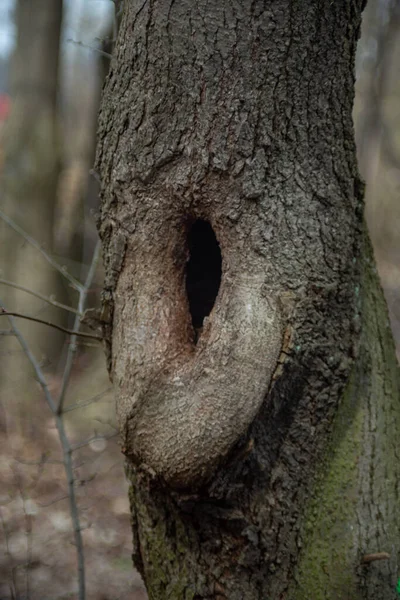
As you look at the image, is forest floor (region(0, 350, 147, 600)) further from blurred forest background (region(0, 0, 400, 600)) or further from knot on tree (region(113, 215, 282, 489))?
knot on tree (region(113, 215, 282, 489))

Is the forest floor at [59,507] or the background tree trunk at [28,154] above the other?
the background tree trunk at [28,154]

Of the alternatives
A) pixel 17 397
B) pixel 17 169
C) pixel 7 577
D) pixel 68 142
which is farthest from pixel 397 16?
pixel 7 577

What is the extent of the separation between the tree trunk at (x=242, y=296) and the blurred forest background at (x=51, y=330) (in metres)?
0.91

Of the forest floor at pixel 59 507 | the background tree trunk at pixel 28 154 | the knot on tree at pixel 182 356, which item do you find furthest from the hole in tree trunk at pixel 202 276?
the background tree trunk at pixel 28 154

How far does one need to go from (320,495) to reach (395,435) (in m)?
0.38

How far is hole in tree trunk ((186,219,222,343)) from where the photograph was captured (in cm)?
202

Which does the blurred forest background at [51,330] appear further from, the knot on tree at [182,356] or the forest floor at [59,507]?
the knot on tree at [182,356]

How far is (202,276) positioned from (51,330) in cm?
355

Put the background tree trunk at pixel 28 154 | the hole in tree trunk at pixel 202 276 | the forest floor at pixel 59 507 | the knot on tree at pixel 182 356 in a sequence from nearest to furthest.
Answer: the knot on tree at pixel 182 356 → the hole in tree trunk at pixel 202 276 → the forest floor at pixel 59 507 → the background tree trunk at pixel 28 154

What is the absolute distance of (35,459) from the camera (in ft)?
14.0

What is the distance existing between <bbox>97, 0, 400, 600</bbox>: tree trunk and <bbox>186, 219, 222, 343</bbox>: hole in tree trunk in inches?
7.3

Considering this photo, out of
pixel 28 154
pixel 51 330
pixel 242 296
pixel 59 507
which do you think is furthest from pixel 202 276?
pixel 51 330

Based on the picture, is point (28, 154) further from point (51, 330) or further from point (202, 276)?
point (202, 276)

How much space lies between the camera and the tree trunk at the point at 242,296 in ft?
5.29
